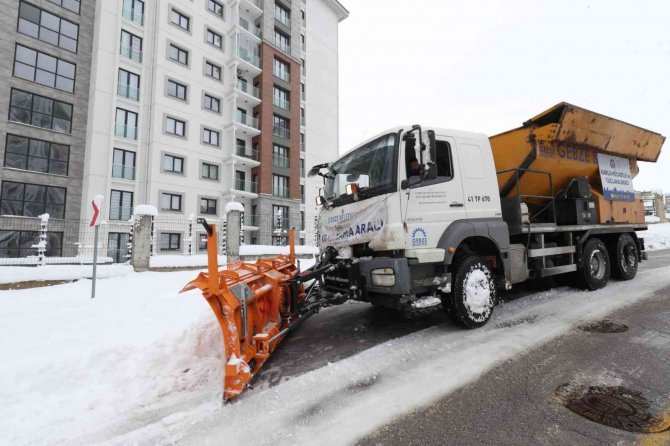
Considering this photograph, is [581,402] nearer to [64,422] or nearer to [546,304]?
[546,304]

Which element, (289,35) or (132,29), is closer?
(132,29)

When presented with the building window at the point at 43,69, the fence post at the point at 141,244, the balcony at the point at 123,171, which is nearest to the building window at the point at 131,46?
the building window at the point at 43,69

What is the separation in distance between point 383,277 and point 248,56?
1176 inches

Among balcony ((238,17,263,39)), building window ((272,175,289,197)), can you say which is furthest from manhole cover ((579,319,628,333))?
balcony ((238,17,263,39))

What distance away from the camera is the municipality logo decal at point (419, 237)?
413 centimetres

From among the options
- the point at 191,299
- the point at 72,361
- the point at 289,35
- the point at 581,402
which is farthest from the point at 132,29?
the point at 581,402

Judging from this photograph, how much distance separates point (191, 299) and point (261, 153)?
22.8 m

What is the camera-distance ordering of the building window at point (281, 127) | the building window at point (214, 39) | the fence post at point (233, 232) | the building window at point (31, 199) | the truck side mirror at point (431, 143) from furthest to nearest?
the building window at point (281, 127), the building window at point (214, 39), the building window at point (31, 199), the fence post at point (233, 232), the truck side mirror at point (431, 143)

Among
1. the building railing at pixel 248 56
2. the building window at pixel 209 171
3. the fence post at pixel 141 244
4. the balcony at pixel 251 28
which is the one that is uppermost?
the balcony at pixel 251 28

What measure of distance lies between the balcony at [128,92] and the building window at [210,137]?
481 centimetres

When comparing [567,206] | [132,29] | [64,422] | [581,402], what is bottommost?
[64,422]

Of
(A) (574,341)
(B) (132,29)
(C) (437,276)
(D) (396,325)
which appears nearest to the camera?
(A) (574,341)

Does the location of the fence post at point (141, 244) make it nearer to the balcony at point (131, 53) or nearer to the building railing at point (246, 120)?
the balcony at point (131, 53)

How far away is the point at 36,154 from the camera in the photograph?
64.4ft
